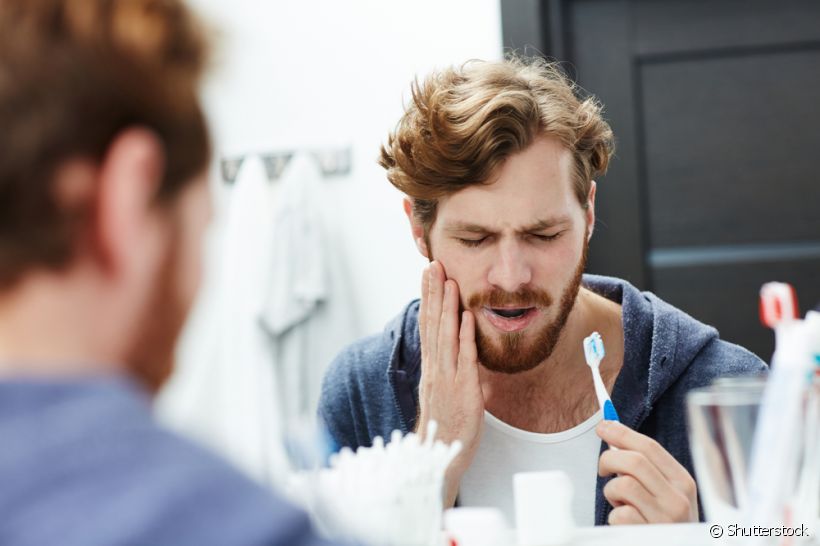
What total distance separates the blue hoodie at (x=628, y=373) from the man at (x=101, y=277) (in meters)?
1.01

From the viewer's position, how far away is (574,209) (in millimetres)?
1476

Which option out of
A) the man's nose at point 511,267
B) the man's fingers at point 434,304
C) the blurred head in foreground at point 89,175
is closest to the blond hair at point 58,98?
the blurred head in foreground at point 89,175

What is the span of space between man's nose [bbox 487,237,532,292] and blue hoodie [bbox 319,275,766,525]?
0.18m

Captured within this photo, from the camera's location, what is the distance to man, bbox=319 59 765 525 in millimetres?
1431

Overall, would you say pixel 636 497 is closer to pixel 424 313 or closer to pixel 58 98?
pixel 424 313

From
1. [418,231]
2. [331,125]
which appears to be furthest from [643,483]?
[331,125]

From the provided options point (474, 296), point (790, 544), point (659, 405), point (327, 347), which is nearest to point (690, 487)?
point (790, 544)

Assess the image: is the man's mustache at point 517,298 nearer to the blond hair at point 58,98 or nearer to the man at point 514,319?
the man at point 514,319

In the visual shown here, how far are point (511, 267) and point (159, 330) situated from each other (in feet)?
3.23

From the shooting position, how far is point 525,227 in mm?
1420

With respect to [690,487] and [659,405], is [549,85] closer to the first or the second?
[659,405]

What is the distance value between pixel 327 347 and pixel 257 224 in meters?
0.33

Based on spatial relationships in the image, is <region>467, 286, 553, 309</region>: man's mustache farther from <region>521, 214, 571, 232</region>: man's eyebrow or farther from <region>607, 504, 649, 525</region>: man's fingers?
<region>607, 504, 649, 525</region>: man's fingers

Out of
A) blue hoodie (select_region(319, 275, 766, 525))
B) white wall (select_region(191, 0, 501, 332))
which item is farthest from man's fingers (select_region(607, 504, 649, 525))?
white wall (select_region(191, 0, 501, 332))
